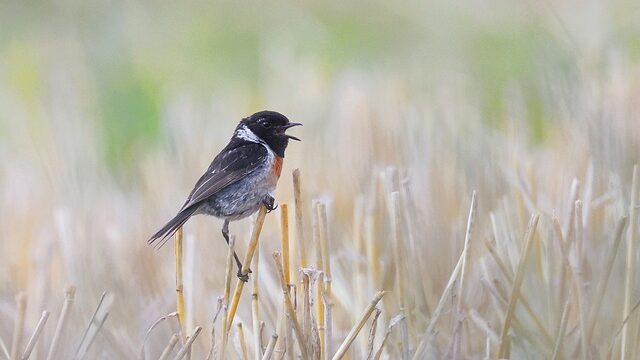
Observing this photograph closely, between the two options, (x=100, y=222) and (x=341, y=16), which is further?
(x=341, y=16)

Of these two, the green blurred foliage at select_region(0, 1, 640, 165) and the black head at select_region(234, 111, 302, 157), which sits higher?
the green blurred foliage at select_region(0, 1, 640, 165)

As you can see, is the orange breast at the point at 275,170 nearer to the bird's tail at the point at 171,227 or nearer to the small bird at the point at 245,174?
the small bird at the point at 245,174

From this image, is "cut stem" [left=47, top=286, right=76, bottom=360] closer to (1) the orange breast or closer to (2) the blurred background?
(2) the blurred background

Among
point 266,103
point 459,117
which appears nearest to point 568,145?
point 459,117

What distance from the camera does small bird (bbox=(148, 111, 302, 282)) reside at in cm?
356

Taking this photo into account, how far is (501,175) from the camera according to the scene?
12.4ft

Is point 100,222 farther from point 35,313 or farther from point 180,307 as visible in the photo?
point 180,307

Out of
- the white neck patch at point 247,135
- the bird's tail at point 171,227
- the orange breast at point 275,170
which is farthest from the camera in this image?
the white neck patch at point 247,135

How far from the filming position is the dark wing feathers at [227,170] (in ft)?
11.6

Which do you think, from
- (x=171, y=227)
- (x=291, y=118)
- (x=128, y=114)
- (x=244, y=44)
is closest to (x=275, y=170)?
(x=171, y=227)

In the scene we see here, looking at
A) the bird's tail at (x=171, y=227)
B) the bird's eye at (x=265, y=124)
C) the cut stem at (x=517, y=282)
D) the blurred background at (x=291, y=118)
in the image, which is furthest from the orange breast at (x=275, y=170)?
the cut stem at (x=517, y=282)

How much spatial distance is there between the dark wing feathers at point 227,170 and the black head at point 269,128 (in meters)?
0.03

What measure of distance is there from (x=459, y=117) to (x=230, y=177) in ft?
3.97

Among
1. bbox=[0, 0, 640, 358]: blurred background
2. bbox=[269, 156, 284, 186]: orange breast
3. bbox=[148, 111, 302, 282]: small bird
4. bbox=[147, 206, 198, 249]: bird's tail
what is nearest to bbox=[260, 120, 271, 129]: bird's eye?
bbox=[148, 111, 302, 282]: small bird
